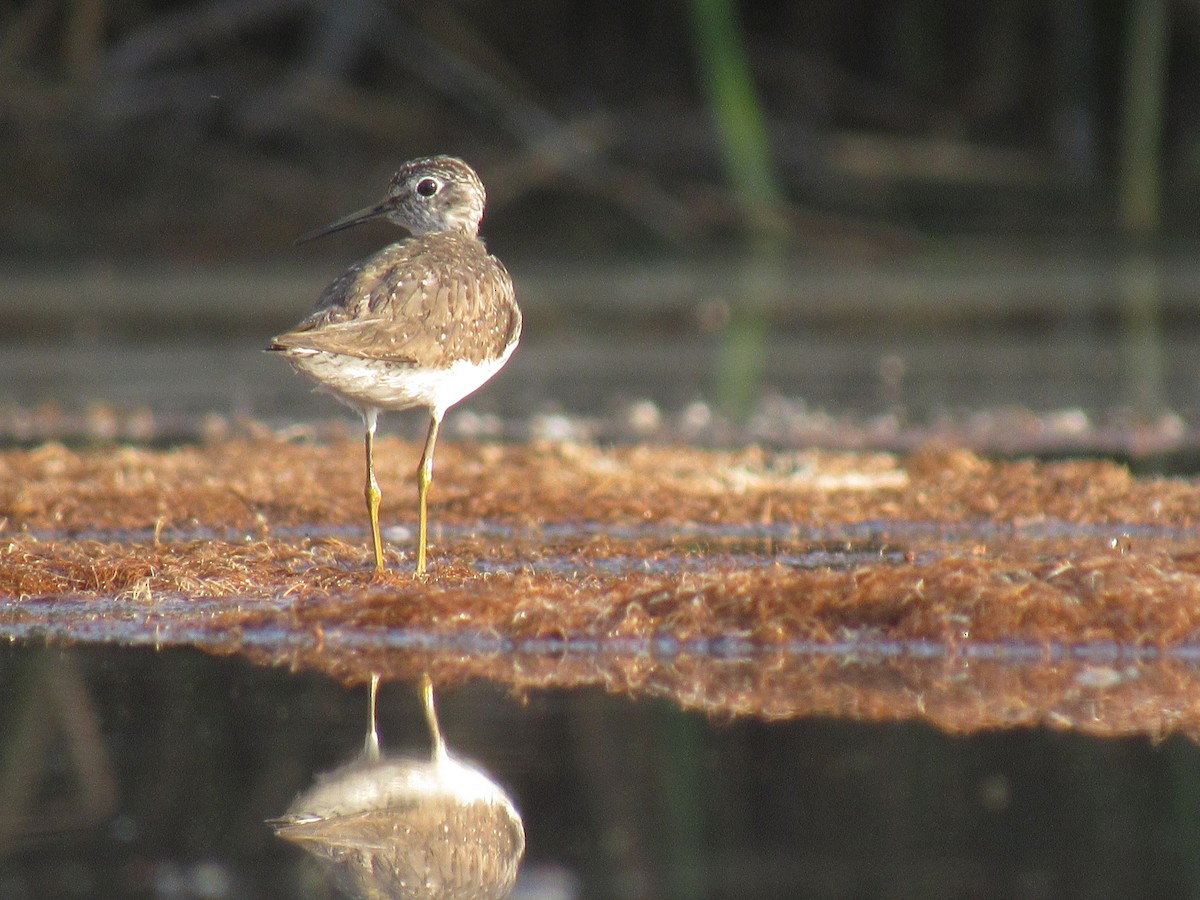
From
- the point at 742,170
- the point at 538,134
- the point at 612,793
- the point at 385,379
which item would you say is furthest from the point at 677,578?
the point at 538,134

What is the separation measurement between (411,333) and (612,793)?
241 cm

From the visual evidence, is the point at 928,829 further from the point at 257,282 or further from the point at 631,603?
the point at 257,282

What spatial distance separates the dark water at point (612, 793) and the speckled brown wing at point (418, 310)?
1.36m

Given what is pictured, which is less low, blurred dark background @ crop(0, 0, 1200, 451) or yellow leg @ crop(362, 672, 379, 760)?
blurred dark background @ crop(0, 0, 1200, 451)

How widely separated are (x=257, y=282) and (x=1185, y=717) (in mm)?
15314

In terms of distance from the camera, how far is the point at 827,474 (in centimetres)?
789

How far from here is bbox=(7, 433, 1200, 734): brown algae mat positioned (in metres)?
4.53

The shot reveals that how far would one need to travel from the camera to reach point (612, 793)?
3.71 metres

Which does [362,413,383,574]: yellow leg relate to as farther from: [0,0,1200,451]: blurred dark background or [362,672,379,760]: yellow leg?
[0,0,1200,451]: blurred dark background

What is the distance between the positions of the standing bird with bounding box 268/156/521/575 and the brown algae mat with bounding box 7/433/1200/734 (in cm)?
51

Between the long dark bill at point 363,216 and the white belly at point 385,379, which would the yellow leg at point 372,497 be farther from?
the long dark bill at point 363,216

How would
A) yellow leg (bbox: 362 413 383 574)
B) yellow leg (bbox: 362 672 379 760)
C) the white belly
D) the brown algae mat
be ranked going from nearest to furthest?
yellow leg (bbox: 362 672 379 760) < the brown algae mat < the white belly < yellow leg (bbox: 362 413 383 574)

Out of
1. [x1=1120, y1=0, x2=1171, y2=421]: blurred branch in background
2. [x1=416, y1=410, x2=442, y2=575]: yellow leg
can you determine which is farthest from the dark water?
[x1=1120, y1=0, x2=1171, y2=421]: blurred branch in background

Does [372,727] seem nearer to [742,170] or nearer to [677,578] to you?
[677,578]
